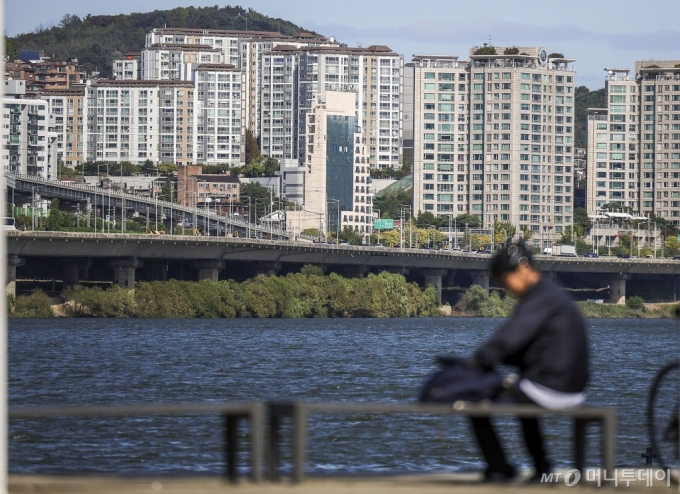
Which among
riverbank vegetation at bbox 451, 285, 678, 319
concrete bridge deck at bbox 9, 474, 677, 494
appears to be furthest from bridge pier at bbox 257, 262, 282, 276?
concrete bridge deck at bbox 9, 474, 677, 494

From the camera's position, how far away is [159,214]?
198125 mm

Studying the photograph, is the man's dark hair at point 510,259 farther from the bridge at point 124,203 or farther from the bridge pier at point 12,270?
the bridge at point 124,203

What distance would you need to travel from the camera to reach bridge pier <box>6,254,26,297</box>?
122m

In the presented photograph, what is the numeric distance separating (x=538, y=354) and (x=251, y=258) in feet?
448

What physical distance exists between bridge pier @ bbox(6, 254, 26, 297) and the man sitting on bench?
114 m

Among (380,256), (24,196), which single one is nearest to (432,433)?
(380,256)

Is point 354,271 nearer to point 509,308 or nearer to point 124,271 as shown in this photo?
point 509,308

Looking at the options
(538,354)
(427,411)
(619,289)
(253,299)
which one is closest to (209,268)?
(253,299)

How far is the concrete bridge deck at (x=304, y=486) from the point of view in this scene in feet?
33.9

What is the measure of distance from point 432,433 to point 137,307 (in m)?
97.6

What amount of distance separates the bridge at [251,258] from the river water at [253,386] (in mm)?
11842

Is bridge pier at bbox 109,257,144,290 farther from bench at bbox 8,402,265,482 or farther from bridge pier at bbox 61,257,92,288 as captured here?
bench at bbox 8,402,265,482

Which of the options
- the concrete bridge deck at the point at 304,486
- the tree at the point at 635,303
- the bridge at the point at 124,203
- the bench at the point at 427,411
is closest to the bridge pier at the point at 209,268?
the bridge at the point at 124,203

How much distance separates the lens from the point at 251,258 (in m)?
147
